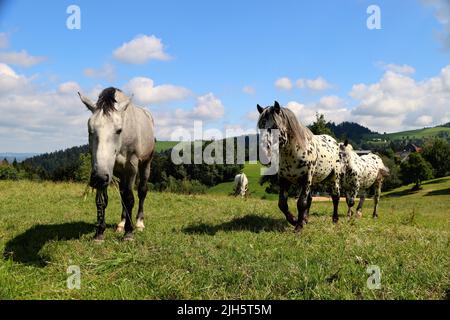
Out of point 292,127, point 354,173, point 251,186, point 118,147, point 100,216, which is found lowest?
point 251,186

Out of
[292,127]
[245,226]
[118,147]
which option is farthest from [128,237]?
[292,127]

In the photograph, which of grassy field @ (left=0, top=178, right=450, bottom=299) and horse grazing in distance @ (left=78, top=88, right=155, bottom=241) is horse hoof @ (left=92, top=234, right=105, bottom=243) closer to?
horse grazing in distance @ (left=78, top=88, right=155, bottom=241)

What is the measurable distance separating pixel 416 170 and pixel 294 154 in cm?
8588

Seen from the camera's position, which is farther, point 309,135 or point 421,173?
point 421,173

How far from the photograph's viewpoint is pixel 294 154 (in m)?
8.29

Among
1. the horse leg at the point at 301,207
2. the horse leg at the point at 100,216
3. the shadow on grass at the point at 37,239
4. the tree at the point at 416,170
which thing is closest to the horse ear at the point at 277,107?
the horse leg at the point at 301,207

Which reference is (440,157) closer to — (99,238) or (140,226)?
(140,226)

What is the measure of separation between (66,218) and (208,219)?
4.14 metres

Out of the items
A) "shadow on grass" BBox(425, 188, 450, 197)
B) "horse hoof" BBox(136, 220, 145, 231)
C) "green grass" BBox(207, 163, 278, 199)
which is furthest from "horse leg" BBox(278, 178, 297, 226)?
"shadow on grass" BBox(425, 188, 450, 197)

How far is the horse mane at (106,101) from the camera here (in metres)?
6.55

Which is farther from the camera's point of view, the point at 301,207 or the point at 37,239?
the point at 301,207

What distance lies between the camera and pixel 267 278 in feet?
16.1
